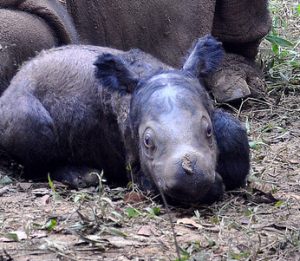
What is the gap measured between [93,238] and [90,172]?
1.24 m

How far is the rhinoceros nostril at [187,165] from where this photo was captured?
4.31 m

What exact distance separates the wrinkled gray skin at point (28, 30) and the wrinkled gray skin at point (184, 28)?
29 centimetres

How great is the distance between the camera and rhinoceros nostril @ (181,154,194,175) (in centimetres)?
431

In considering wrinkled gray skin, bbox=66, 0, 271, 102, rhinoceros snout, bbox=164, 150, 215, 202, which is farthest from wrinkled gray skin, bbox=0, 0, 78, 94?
rhinoceros snout, bbox=164, 150, 215, 202

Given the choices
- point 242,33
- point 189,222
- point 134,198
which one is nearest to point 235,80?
point 242,33

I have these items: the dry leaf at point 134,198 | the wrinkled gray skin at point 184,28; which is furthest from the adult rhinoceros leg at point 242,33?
the dry leaf at point 134,198

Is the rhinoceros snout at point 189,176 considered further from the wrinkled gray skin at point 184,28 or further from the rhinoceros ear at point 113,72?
the wrinkled gray skin at point 184,28

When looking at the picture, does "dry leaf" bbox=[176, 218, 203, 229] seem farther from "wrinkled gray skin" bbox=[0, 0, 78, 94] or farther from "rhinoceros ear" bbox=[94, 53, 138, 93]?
"wrinkled gray skin" bbox=[0, 0, 78, 94]

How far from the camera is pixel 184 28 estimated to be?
698cm

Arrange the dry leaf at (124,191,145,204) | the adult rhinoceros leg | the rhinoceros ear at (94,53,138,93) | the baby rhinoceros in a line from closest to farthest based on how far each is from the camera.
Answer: the baby rhinoceros < the dry leaf at (124,191,145,204) < the rhinoceros ear at (94,53,138,93) < the adult rhinoceros leg

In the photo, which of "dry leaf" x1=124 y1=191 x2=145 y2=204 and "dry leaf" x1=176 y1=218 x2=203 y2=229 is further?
"dry leaf" x1=124 y1=191 x2=145 y2=204

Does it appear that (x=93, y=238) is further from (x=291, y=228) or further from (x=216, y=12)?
(x=216, y=12)

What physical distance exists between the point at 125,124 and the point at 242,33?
2.55 meters

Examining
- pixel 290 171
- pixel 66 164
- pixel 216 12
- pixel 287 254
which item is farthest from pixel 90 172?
pixel 216 12
